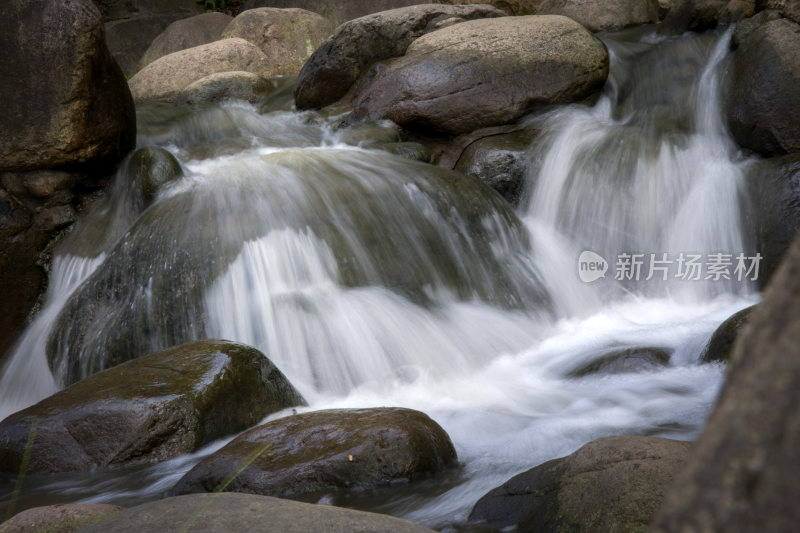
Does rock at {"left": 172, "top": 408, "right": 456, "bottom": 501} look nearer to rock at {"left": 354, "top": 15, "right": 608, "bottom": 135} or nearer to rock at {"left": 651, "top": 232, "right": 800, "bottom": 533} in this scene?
rock at {"left": 651, "top": 232, "right": 800, "bottom": 533}

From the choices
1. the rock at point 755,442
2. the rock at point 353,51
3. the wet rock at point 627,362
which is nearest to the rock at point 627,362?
the wet rock at point 627,362

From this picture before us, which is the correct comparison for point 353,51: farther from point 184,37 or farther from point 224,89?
point 184,37

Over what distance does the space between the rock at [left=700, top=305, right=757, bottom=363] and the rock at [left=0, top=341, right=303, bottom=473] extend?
263 cm

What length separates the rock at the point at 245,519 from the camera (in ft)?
5.97

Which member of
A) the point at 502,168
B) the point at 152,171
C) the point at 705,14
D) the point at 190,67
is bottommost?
the point at 502,168

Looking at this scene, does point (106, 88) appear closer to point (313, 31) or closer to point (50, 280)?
point (50, 280)

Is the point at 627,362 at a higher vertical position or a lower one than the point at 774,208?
lower

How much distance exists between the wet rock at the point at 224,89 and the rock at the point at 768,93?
6290 mm

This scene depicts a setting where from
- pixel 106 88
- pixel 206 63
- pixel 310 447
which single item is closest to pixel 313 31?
pixel 206 63

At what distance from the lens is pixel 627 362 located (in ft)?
15.0

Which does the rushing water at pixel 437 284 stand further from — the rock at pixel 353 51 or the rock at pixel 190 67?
the rock at pixel 190 67

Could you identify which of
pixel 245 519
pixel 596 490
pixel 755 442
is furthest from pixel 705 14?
pixel 755 442

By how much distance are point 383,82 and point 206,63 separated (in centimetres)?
411

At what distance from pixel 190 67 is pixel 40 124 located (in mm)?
5199
